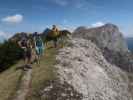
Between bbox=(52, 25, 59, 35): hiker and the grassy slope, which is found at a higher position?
bbox=(52, 25, 59, 35): hiker

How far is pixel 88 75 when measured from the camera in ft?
98.9

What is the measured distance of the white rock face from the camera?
2675 centimetres

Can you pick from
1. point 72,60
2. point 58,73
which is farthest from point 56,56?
point 58,73

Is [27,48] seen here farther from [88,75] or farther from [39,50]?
[88,75]

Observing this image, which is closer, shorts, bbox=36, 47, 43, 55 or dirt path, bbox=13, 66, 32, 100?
dirt path, bbox=13, 66, 32, 100

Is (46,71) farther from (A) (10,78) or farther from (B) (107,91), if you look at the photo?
(B) (107,91)

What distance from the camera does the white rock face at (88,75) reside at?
2675 centimetres

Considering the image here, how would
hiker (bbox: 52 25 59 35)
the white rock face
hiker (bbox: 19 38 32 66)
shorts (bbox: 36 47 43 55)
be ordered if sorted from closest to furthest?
1. the white rock face
2. hiker (bbox: 19 38 32 66)
3. shorts (bbox: 36 47 43 55)
4. hiker (bbox: 52 25 59 35)

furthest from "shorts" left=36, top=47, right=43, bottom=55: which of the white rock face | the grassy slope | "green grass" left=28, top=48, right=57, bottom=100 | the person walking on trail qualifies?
the white rock face

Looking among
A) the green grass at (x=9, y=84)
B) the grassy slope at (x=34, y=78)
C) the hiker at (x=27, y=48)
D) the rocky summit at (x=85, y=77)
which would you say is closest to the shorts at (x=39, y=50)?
the grassy slope at (x=34, y=78)

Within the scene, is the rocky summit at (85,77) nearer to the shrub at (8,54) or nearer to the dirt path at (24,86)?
the dirt path at (24,86)

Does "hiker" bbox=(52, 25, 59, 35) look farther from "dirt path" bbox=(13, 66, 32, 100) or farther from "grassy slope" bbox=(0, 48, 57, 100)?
"dirt path" bbox=(13, 66, 32, 100)

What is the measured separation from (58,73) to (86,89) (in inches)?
120

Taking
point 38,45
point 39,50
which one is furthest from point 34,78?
point 38,45
